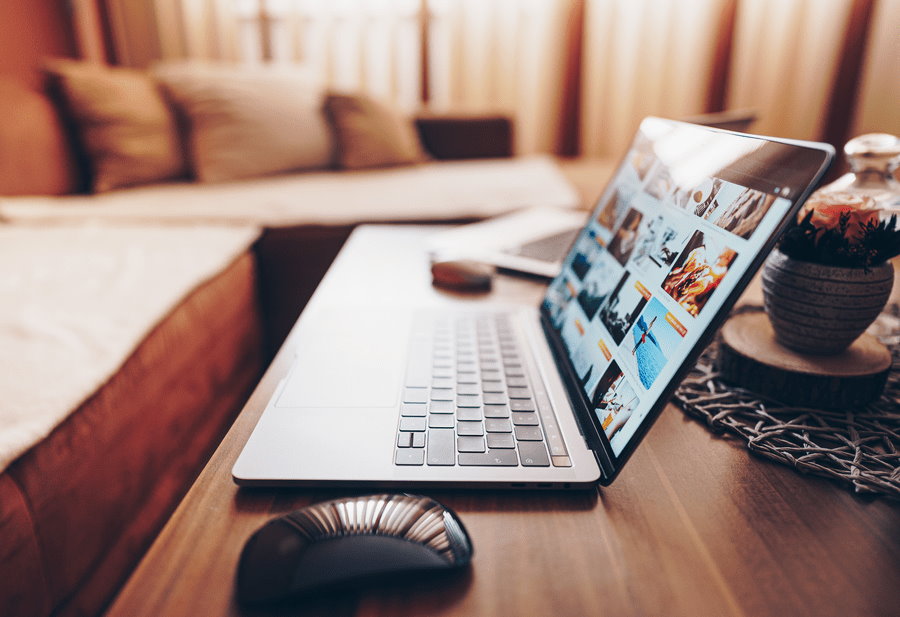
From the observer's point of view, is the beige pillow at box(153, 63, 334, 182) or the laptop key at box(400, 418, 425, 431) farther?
the beige pillow at box(153, 63, 334, 182)

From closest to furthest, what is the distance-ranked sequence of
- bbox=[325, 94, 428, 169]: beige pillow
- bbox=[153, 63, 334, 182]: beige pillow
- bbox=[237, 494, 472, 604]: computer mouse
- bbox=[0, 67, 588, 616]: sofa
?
1. bbox=[237, 494, 472, 604]: computer mouse
2. bbox=[0, 67, 588, 616]: sofa
3. bbox=[153, 63, 334, 182]: beige pillow
4. bbox=[325, 94, 428, 169]: beige pillow

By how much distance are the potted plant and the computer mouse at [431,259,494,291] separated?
0.38 meters

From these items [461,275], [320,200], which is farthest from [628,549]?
[320,200]

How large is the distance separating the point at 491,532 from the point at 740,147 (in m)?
0.34

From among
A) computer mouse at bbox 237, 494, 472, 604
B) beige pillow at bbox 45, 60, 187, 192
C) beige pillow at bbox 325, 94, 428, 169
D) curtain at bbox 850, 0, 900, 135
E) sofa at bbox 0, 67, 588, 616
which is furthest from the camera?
curtain at bbox 850, 0, 900, 135

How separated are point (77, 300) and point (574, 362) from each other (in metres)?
0.86

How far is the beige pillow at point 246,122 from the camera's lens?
1.94m

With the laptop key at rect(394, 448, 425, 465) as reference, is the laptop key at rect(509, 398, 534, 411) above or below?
above

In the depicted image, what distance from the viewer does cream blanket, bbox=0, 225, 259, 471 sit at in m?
0.70

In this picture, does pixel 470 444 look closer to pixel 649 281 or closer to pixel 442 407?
pixel 442 407

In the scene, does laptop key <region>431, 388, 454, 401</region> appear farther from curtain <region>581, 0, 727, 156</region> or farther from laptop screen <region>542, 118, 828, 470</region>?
curtain <region>581, 0, 727, 156</region>

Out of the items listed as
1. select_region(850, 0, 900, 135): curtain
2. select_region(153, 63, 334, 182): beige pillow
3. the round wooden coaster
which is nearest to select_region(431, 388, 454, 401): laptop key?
the round wooden coaster

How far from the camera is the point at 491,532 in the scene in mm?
360

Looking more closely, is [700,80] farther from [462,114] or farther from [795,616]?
[795,616]
